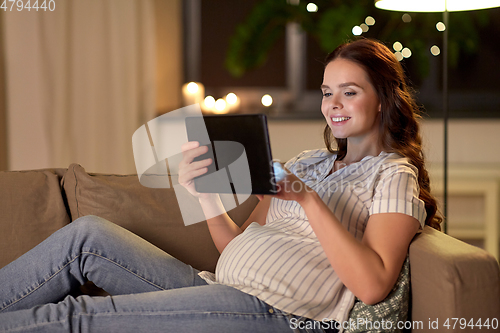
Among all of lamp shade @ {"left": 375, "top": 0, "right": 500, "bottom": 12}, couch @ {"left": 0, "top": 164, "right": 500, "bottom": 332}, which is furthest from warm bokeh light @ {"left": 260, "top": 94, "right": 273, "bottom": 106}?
couch @ {"left": 0, "top": 164, "right": 500, "bottom": 332}

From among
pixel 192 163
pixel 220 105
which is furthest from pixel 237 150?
pixel 220 105

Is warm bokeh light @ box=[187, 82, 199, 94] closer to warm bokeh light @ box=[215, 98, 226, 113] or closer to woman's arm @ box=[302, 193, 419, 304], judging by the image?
warm bokeh light @ box=[215, 98, 226, 113]

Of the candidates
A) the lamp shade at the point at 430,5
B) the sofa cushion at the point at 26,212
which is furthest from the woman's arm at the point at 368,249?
the lamp shade at the point at 430,5

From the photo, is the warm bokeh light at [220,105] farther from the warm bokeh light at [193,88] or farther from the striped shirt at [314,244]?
the striped shirt at [314,244]

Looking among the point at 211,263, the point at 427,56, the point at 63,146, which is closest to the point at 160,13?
the point at 63,146

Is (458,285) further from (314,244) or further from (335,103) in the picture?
(335,103)

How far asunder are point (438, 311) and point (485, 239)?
1952 mm

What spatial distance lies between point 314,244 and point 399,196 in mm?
216

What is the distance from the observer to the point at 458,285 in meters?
0.81

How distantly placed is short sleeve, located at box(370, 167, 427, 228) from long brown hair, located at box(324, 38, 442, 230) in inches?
4.5

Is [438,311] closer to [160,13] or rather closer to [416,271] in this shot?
[416,271]

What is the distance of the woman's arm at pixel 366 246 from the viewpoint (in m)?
0.89

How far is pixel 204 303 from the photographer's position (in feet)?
3.19

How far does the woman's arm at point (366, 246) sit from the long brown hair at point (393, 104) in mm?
219
